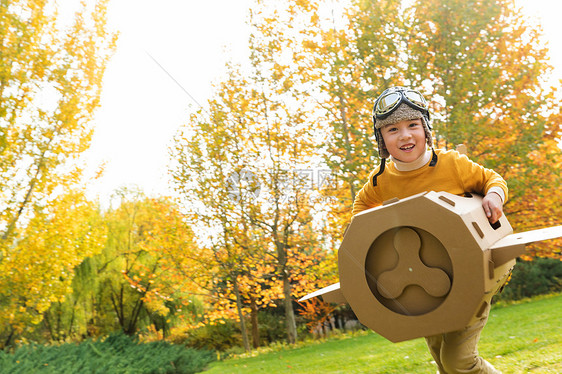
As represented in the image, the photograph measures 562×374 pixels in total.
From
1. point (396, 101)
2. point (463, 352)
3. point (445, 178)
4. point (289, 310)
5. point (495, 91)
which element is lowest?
point (463, 352)

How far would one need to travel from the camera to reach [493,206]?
6.93 ft

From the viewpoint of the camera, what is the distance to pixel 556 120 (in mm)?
11156

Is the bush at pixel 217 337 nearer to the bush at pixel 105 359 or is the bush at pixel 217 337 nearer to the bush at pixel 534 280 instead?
the bush at pixel 105 359

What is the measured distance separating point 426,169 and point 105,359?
1012cm

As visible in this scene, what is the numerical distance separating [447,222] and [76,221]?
37.0 ft

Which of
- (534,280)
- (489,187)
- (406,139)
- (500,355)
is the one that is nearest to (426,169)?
(406,139)

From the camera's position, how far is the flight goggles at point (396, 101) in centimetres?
236

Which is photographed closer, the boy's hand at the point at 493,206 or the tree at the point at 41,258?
the boy's hand at the point at 493,206

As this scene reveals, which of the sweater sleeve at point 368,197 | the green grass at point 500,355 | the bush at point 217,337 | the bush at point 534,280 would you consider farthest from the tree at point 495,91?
the bush at point 217,337

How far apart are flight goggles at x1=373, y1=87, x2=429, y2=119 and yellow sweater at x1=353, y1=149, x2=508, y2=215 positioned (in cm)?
32

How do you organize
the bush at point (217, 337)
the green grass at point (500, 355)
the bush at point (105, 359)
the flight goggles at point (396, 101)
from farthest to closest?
1. the bush at point (217, 337)
2. the bush at point (105, 359)
3. the green grass at point (500, 355)
4. the flight goggles at point (396, 101)

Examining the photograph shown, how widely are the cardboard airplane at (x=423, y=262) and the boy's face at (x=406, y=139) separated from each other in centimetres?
52

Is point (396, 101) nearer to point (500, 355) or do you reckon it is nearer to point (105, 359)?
point (500, 355)

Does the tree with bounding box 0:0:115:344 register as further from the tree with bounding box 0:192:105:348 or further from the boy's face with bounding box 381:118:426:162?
the boy's face with bounding box 381:118:426:162
